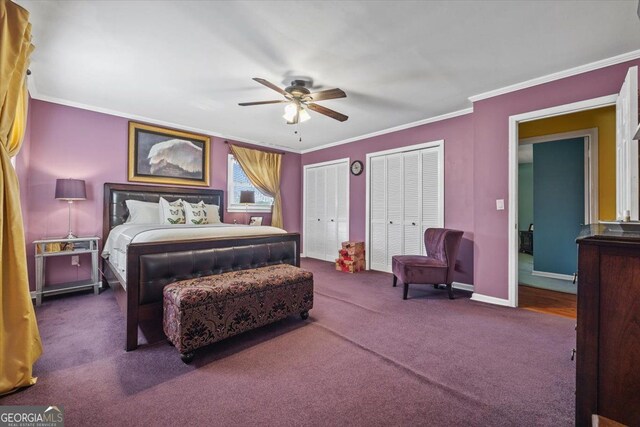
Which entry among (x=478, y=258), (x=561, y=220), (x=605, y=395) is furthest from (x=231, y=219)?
(x=561, y=220)

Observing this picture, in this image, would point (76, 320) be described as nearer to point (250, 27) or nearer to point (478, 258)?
point (250, 27)

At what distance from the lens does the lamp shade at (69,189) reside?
3.36 meters

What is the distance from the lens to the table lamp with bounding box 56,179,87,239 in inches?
132

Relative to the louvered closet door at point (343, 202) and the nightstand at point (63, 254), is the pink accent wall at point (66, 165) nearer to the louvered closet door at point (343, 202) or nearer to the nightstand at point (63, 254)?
the nightstand at point (63, 254)

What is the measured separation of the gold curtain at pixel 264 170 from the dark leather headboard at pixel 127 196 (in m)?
1.06

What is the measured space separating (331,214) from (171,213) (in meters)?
3.11

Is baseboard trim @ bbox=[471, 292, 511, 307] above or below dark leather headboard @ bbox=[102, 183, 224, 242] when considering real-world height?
below

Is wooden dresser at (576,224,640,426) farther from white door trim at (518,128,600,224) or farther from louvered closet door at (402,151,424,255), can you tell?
white door trim at (518,128,600,224)

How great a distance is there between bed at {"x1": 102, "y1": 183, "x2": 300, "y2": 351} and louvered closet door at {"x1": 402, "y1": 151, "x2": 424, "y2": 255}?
218cm

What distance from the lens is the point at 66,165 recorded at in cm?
365

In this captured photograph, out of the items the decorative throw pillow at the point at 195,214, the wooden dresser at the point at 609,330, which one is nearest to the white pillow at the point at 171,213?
the decorative throw pillow at the point at 195,214

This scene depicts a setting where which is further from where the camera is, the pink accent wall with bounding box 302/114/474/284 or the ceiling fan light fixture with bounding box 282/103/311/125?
the pink accent wall with bounding box 302/114/474/284

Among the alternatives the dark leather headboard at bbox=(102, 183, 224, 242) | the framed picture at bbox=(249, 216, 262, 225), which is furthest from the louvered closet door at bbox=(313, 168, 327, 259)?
the dark leather headboard at bbox=(102, 183, 224, 242)

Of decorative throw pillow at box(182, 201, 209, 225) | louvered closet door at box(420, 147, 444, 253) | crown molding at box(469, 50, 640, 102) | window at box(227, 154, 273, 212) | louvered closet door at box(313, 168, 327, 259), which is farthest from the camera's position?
louvered closet door at box(313, 168, 327, 259)
